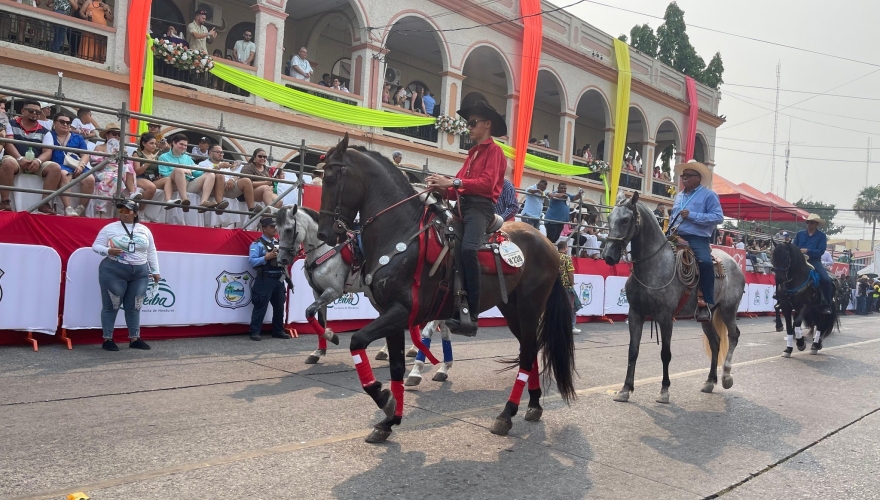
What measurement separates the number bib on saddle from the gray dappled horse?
27.4 feet

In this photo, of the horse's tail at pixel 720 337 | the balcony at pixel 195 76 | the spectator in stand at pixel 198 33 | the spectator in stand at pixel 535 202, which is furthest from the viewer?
the balcony at pixel 195 76

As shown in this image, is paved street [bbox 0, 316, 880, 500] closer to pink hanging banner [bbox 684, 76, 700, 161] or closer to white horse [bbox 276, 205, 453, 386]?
white horse [bbox 276, 205, 453, 386]

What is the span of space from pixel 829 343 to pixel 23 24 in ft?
61.5

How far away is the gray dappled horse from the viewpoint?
39.3 ft

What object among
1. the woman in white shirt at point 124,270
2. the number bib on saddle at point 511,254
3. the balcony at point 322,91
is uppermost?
the balcony at point 322,91

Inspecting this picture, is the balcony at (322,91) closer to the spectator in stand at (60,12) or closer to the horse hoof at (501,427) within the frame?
the spectator in stand at (60,12)

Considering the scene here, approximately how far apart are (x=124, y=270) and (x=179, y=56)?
8677 millimetres

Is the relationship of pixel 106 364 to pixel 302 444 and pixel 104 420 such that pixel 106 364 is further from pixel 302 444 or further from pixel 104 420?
pixel 302 444

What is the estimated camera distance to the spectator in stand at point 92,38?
14.5 m

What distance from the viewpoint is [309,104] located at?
17.4 meters

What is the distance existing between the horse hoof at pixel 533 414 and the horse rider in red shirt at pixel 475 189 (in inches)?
42.7

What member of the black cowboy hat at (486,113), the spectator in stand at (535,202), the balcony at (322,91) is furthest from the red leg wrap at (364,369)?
the balcony at (322,91)

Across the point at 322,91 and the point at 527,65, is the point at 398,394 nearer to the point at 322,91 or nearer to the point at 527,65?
the point at 322,91

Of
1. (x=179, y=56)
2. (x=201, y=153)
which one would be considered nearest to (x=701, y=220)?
(x=201, y=153)
